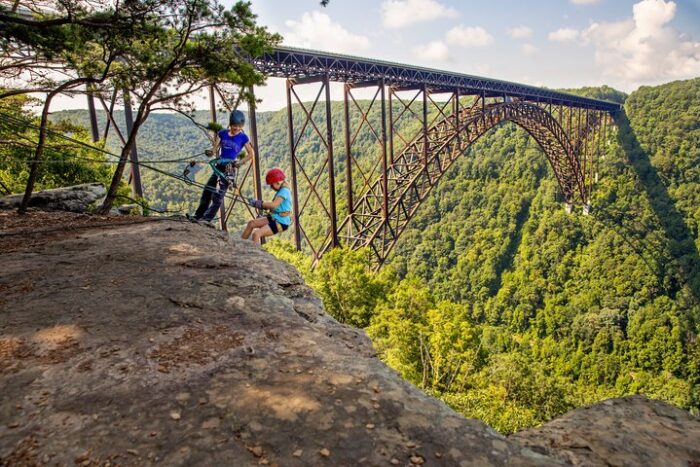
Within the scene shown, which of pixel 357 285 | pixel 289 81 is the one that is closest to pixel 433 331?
pixel 357 285

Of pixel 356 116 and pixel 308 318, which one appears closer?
pixel 308 318

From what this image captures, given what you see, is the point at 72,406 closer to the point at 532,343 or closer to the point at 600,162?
the point at 532,343

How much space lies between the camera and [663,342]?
3256cm

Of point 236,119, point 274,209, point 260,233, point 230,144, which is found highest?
point 236,119

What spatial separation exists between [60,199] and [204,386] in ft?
21.7

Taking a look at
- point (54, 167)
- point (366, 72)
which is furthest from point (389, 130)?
Answer: point (54, 167)

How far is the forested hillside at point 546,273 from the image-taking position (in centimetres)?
1355

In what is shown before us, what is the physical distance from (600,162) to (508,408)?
44995 mm

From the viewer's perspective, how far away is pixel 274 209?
16.5 ft

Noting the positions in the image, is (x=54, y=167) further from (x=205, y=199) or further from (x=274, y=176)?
(x=274, y=176)

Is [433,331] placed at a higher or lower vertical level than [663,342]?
higher

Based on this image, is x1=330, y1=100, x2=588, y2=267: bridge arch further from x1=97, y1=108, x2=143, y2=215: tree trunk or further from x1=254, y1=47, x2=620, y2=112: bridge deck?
x1=97, y1=108, x2=143, y2=215: tree trunk

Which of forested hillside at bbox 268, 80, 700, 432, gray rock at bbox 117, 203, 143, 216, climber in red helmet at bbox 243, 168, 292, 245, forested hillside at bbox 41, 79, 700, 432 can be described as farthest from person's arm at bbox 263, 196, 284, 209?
forested hillside at bbox 268, 80, 700, 432

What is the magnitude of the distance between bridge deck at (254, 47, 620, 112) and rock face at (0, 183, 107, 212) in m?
4.07
